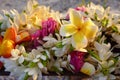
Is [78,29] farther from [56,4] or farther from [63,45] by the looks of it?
[56,4]

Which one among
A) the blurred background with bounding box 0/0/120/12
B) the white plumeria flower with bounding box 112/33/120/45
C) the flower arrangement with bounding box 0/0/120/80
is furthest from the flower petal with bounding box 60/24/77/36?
the blurred background with bounding box 0/0/120/12

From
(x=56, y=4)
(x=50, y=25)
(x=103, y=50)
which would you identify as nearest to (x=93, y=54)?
(x=103, y=50)

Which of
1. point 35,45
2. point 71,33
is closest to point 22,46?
point 35,45

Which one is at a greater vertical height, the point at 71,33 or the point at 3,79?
the point at 71,33

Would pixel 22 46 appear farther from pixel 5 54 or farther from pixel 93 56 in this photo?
pixel 93 56

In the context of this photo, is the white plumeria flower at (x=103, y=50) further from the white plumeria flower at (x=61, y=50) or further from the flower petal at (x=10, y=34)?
→ the flower petal at (x=10, y=34)

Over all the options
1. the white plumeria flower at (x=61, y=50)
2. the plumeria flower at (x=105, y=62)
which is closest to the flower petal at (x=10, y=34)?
the white plumeria flower at (x=61, y=50)
